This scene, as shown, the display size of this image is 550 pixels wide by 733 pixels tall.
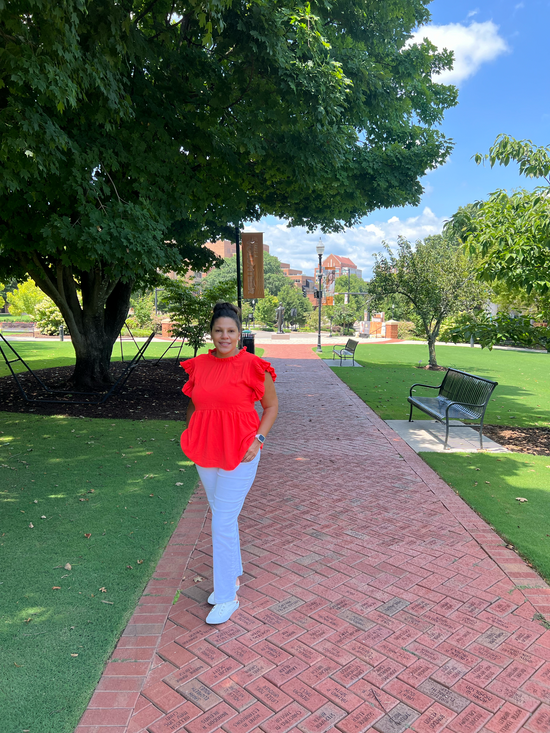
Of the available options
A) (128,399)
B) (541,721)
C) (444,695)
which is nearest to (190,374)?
(444,695)

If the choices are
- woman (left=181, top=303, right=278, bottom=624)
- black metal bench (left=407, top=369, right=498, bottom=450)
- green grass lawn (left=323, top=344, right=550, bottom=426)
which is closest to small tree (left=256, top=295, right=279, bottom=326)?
green grass lawn (left=323, top=344, right=550, bottom=426)

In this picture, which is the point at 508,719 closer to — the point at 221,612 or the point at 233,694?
the point at 233,694

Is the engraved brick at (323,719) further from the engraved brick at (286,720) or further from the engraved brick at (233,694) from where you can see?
the engraved brick at (233,694)

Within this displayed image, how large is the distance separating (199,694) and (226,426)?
1.32 m

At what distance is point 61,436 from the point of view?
7.46 meters

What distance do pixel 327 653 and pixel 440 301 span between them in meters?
15.9

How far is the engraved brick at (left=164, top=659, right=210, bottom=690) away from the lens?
2510 mm

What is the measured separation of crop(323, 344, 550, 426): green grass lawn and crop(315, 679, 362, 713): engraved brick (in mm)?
7023

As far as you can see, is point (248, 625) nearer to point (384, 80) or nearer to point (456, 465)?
point (456, 465)

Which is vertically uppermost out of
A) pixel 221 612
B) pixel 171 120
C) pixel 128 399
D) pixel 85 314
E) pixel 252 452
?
pixel 171 120

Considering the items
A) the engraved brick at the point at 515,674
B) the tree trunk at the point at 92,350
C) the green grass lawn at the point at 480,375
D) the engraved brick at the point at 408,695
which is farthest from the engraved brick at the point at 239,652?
the tree trunk at the point at 92,350

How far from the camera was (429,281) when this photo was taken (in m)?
17.1

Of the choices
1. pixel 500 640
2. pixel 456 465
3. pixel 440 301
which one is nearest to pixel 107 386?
pixel 456 465

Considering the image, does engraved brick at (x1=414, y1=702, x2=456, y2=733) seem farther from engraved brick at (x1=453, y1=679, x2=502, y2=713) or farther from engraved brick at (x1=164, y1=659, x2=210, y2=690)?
engraved brick at (x1=164, y1=659, x2=210, y2=690)
